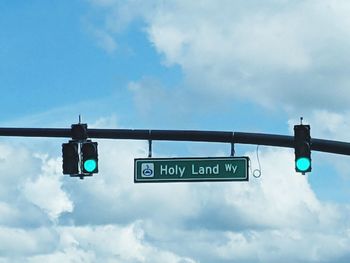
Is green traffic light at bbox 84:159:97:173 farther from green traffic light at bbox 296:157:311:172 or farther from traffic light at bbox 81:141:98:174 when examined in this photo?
green traffic light at bbox 296:157:311:172

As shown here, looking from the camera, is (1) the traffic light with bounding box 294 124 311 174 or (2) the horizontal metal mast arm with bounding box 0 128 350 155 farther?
(2) the horizontal metal mast arm with bounding box 0 128 350 155

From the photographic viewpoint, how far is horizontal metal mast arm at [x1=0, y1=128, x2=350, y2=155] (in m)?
16.3

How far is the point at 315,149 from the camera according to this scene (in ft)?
53.8

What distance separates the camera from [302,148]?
16125mm

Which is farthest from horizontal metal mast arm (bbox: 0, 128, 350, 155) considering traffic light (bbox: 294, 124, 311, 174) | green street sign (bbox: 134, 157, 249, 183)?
green street sign (bbox: 134, 157, 249, 183)

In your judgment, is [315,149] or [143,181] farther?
[143,181]

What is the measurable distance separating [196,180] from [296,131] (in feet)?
9.35

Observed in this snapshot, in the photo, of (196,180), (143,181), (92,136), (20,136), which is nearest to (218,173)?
(196,180)

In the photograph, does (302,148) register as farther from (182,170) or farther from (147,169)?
(147,169)

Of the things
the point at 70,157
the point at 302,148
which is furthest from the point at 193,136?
the point at 70,157

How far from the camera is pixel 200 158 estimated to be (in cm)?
1795

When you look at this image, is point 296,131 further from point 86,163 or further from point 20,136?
point 20,136

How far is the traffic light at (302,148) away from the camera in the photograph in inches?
632

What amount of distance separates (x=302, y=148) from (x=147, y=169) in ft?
12.3
